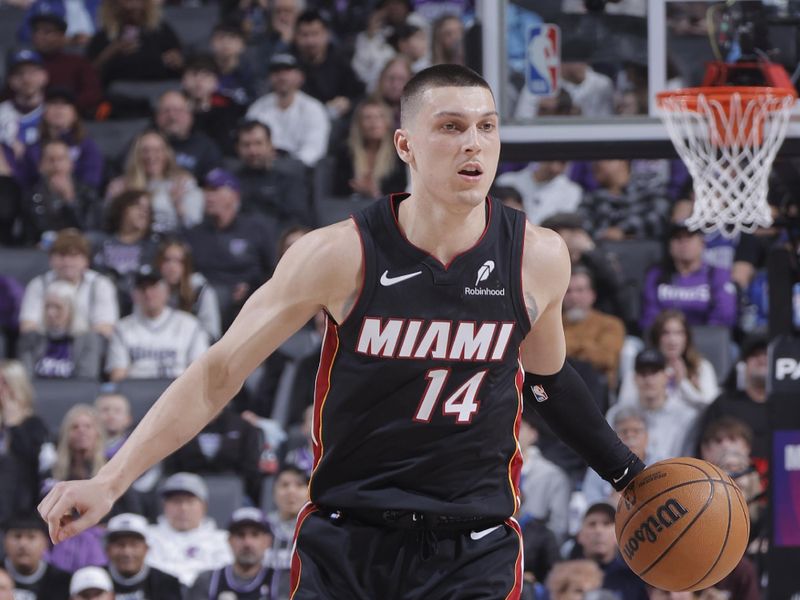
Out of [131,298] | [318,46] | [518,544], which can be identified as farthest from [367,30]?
[518,544]

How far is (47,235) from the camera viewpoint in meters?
10.7

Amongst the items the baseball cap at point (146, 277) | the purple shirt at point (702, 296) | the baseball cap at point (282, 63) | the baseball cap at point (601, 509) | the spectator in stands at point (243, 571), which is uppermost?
the baseball cap at point (282, 63)

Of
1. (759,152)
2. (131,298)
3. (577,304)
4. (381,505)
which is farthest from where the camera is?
(131,298)

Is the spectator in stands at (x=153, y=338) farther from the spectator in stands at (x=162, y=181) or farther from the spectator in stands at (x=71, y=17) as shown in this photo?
the spectator in stands at (x=71, y=17)

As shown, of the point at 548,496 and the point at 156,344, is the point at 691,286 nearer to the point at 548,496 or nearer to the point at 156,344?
the point at 548,496

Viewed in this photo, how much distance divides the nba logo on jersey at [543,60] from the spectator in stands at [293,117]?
15.2 ft

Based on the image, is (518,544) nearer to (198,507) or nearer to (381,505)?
(381,505)

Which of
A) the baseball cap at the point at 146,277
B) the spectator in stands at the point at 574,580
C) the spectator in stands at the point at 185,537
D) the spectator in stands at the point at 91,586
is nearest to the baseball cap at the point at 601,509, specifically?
the spectator in stands at the point at 574,580

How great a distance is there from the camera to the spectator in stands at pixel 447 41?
11.0 meters

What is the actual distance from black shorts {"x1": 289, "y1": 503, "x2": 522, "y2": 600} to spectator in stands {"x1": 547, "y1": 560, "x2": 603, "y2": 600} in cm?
375

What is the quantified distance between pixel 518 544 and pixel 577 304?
17.4 feet

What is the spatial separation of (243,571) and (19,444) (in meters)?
1.76

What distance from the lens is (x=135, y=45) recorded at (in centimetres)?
1227

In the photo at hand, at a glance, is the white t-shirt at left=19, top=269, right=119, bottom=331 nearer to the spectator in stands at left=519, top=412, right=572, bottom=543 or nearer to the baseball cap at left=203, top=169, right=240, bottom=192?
the baseball cap at left=203, top=169, right=240, bottom=192
